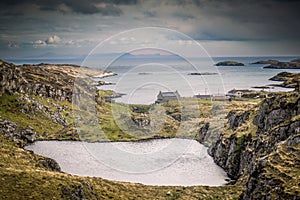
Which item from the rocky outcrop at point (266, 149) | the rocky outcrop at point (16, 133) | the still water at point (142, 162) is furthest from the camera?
the rocky outcrop at point (16, 133)

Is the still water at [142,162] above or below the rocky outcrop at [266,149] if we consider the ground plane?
below

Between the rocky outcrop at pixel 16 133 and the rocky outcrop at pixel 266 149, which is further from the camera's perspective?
the rocky outcrop at pixel 16 133

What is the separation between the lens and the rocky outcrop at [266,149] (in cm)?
6462

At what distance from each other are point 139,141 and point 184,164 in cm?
6371

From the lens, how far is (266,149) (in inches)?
3533

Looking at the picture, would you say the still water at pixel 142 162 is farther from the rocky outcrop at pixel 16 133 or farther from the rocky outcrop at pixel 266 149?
the rocky outcrop at pixel 16 133

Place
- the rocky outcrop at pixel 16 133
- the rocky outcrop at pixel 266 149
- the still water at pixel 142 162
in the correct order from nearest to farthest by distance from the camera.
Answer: the rocky outcrop at pixel 266 149
the still water at pixel 142 162
the rocky outcrop at pixel 16 133

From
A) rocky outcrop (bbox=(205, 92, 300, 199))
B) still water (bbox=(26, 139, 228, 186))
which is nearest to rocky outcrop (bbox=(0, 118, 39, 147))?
still water (bbox=(26, 139, 228, 186))

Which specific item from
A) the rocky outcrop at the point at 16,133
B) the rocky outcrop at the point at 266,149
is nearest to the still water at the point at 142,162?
the rocky outcrop at the point at 266,149

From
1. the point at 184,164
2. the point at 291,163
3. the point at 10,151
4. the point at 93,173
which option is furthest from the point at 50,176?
the point at 184,164

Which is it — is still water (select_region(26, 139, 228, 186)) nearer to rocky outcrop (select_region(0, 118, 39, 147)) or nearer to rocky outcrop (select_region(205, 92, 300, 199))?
rocky outcrop (select_region(205, 92, 300, 199))

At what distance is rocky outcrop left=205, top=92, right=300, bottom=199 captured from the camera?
212 ft

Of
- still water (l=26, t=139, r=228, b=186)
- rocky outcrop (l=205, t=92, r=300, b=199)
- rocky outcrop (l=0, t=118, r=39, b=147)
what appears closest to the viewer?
rocky outcrop (l=205, t=92, r=300, b=199)

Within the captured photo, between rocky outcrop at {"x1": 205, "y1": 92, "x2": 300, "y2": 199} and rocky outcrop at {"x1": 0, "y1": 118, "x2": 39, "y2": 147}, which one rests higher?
rocky outcrop at {"x1": 205, "y1": 92, "x2": 300, "y2": 199}
